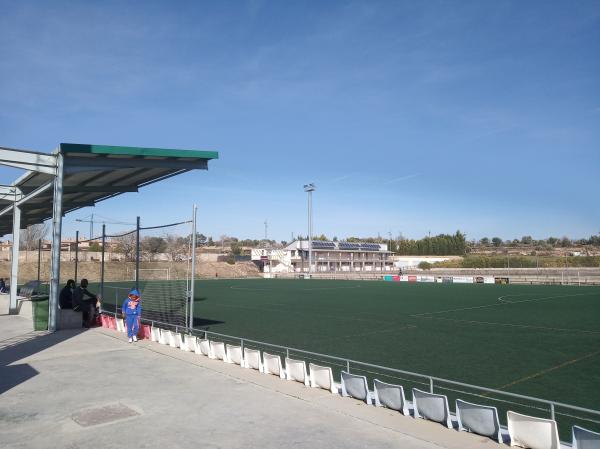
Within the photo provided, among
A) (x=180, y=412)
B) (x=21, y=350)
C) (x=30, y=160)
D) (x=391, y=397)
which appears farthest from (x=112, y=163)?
(x=391, y=397)

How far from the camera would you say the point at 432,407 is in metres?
7.23

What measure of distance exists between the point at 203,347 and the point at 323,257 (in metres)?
94.3

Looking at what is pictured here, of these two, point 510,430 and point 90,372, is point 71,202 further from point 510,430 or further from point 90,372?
point 510,430

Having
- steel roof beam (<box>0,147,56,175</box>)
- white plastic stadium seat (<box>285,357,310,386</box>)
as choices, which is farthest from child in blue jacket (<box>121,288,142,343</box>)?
white plastic stadium seat (<box>285,357,310,386</box>)

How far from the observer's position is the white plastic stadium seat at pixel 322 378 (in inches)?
350

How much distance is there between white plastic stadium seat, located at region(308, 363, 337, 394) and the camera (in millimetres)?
8898

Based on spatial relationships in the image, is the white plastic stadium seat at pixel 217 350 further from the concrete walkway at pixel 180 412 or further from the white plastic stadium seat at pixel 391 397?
the white plastic stadium seat at pixel 391 397

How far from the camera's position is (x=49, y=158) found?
16.2m

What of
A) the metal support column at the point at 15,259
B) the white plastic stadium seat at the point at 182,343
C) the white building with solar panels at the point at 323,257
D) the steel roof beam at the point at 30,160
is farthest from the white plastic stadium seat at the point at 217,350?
the white building with solar panels at the point at 323,257

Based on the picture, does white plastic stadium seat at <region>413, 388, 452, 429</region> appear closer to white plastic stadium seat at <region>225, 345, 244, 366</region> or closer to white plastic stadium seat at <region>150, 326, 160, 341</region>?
white plastic stadium seat at <region>225, 345, 244, 366</region>

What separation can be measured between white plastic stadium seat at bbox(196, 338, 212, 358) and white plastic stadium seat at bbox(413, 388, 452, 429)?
5.97m

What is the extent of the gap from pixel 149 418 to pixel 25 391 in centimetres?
310

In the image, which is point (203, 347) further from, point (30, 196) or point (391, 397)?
point (30, 196)

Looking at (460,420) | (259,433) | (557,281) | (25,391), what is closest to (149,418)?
(259,433)
